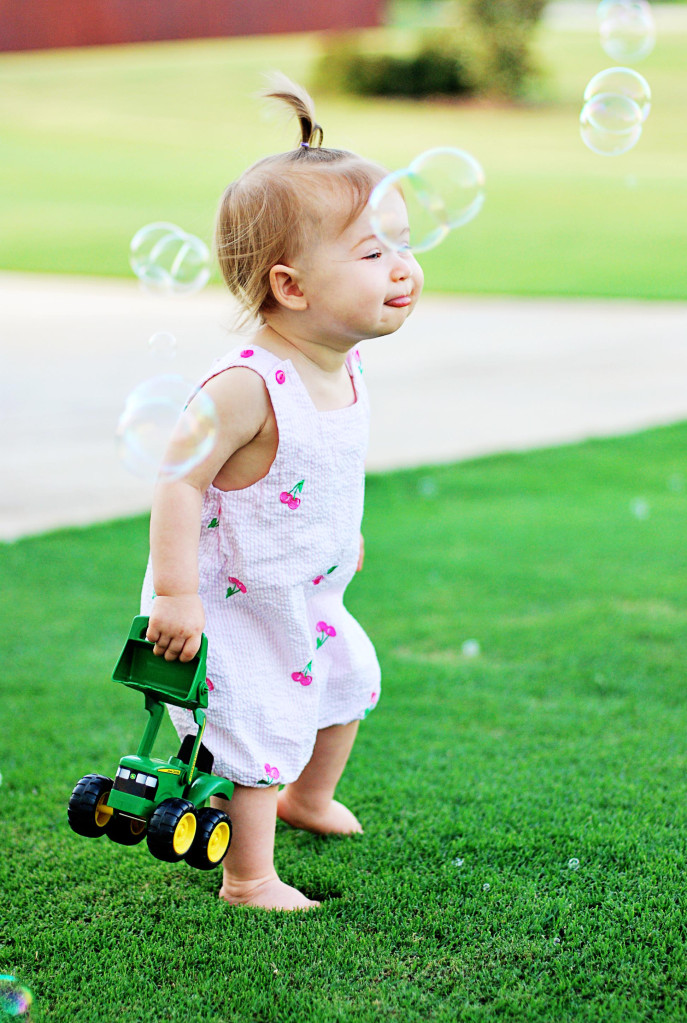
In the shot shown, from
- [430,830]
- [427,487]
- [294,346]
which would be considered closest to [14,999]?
Answer: [430,830]

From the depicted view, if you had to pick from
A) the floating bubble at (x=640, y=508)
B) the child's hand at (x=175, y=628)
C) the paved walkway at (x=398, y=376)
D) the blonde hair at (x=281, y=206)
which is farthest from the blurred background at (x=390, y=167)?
the floating bubble at (x=640, y=508)

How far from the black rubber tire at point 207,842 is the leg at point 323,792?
1.40 ft

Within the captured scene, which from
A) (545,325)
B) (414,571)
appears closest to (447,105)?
(545,325)

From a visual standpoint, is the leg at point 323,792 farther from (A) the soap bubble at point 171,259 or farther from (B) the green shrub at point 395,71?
(B) the green shrub at point 395,71

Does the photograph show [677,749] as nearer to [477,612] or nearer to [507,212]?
[477,612]

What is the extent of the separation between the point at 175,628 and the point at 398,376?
7726mm

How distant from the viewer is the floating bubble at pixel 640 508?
204 inches

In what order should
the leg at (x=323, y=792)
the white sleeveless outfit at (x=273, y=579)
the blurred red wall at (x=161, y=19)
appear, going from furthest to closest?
1. the blurred red wall at (x=161, y=19)
2. the leg at (x=323, y=792)
3. the white sleeveless outfit at (x=273, y=579)

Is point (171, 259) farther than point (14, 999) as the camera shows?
Yes

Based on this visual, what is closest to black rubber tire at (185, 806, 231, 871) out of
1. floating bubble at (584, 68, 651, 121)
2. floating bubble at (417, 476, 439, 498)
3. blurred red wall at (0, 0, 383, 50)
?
floating bubble at (584, 68, 651, 121)

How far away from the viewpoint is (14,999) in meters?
1.85

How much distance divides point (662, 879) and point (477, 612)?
1.79 meters

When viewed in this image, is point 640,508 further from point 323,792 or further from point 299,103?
point 299,103

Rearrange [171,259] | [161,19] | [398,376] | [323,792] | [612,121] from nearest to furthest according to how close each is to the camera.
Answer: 1. [323,792]
2. [171,259]
3. [612,121]
4. [398,376]
5. [161,19]
